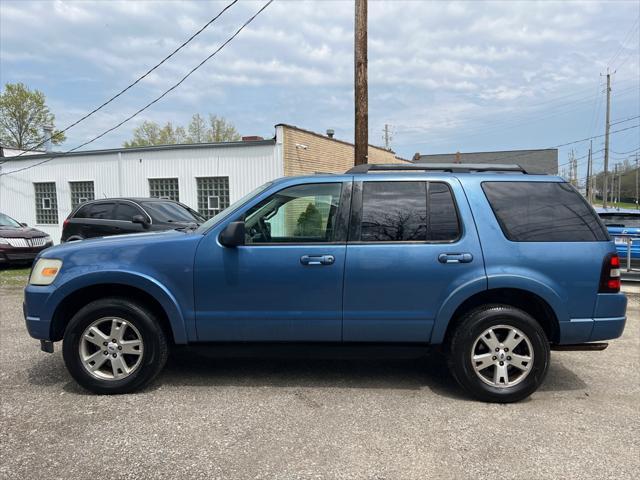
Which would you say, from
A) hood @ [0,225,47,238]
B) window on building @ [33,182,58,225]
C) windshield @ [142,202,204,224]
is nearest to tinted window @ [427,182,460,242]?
windshield @ [142,202,204,224]

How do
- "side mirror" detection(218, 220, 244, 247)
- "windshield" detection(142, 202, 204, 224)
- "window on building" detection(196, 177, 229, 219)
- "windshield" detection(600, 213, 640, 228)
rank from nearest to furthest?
1. "side mirror" detection(218, 220, 244, 247)
2. "windshield" detection(142, 202, 204, 224)
3. "windshield" detection(600, 213, 640, 228)
4. "window on building" detection(196, 177, 229, 219)

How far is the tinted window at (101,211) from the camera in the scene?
9.51 meters

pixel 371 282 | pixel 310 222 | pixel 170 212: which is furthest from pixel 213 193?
pixel 371 282

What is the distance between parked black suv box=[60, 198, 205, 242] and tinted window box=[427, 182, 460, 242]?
19.4 ft

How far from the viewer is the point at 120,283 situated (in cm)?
376

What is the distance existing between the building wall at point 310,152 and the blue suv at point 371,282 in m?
10.00

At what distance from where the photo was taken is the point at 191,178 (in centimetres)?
1591

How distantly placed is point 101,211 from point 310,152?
7.86 m

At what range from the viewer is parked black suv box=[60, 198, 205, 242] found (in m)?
8.90

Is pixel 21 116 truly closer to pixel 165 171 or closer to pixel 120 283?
pixel 165 171

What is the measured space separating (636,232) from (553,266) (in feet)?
25.0

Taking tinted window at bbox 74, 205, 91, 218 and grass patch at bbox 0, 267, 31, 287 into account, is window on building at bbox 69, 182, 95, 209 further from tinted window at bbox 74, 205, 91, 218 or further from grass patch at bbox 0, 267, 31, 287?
tinted window at bbox 74, 205, 91, 218

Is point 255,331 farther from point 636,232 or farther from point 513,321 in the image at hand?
point 636,232

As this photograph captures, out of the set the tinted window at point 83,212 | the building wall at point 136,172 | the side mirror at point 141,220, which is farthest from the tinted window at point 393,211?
the building wall at point 136,172
